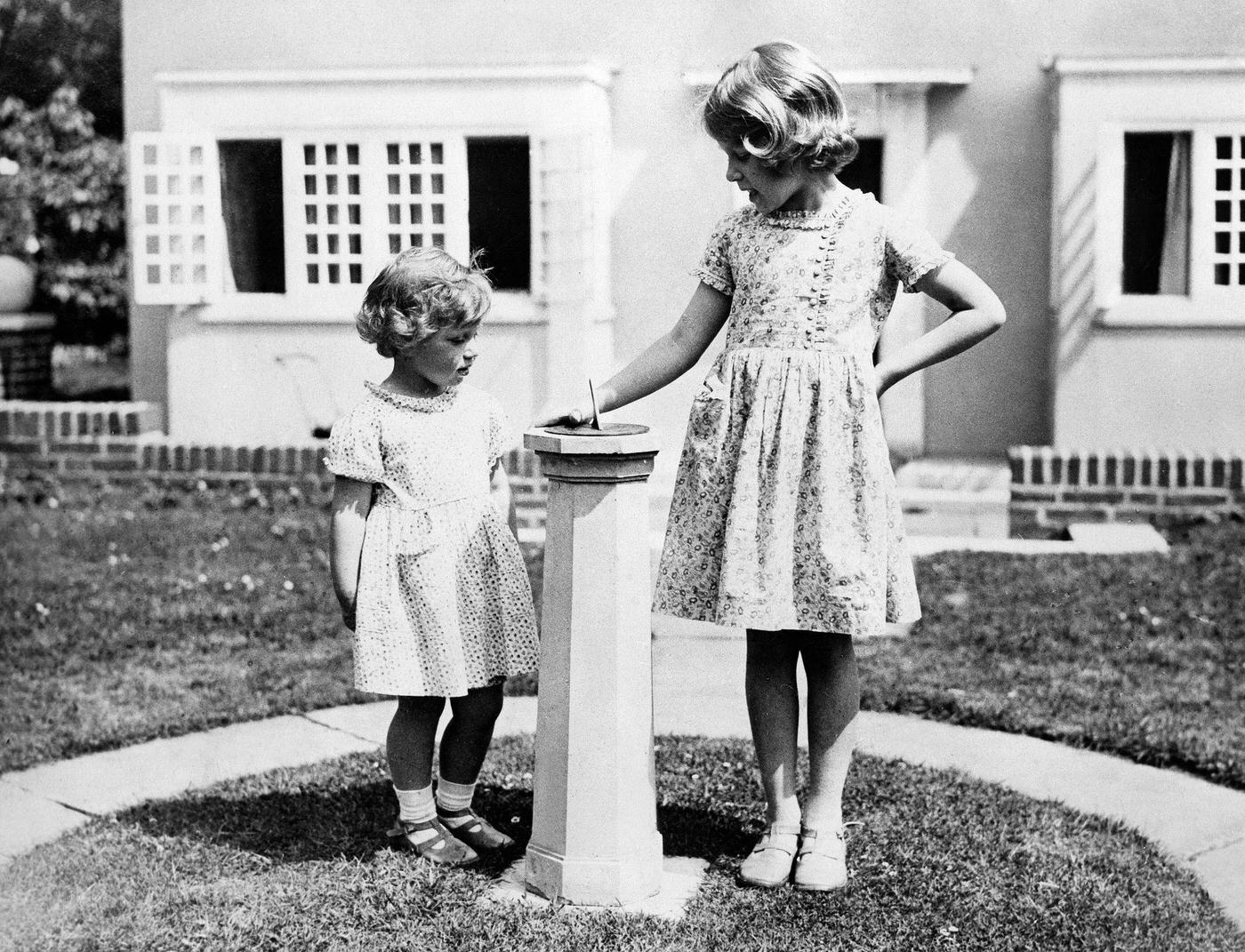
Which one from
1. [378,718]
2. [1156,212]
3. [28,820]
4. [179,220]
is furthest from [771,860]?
[179,220]

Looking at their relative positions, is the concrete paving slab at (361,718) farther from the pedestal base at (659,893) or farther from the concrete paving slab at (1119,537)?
the concrete paving slab at (1119,537)

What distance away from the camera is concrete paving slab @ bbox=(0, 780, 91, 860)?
3162mm

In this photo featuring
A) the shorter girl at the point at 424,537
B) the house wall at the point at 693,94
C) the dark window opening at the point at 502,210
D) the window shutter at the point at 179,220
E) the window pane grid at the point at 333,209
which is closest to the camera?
the shorter girl at the point at 424,537

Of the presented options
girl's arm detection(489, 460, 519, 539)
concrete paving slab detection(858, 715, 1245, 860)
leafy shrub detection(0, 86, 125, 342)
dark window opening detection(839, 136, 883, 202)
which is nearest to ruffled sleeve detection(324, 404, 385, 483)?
girl's arm detection(489, 460, 519, 539)

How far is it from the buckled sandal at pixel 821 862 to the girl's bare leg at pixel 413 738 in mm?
736

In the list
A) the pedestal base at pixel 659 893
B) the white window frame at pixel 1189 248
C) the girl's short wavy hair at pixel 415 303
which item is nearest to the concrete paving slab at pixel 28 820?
the pedestal base at pixel 659 893

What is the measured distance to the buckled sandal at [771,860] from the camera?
112 inches

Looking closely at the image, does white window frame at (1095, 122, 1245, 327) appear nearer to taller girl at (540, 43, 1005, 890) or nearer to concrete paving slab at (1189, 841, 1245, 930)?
concrete paving slab at (1189, 841, 1245, 930)

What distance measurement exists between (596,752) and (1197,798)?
1520mm

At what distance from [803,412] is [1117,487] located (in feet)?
14.3

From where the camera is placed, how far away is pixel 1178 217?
Answer: 7.35 m

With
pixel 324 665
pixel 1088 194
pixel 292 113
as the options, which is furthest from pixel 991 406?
pixel 324 665

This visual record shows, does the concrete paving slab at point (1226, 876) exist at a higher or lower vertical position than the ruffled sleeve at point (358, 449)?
lower

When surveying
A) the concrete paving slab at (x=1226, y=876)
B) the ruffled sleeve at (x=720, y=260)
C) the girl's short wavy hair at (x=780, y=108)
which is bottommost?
the concrete paving slab at (x=1226, y=876)
